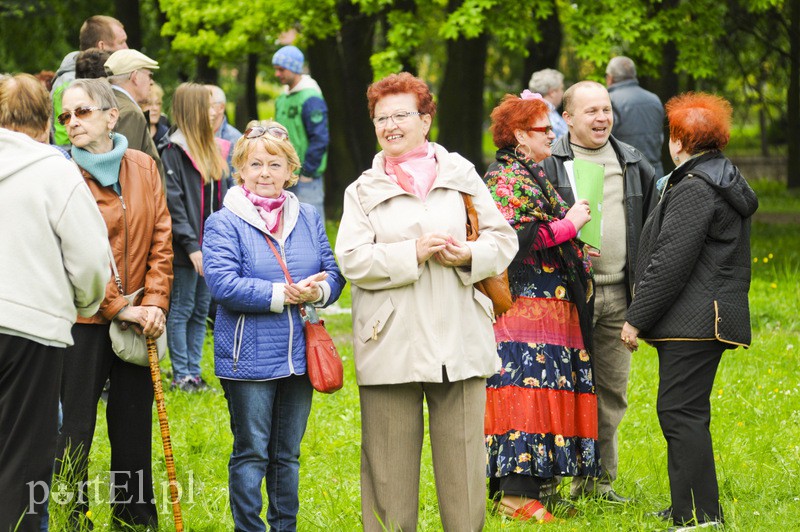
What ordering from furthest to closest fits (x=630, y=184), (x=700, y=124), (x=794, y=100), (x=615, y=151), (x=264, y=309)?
(x=794, y=100) → (x=615, y=151) → (x=630, y=184) → (x=700, y=124) → (x=264, y=309)

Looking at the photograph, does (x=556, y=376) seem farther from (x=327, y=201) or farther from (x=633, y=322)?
(x=327, y=201)

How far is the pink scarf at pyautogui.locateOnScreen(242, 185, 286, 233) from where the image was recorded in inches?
186

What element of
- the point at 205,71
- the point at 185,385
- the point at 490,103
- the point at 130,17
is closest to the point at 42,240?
the point at 185,385

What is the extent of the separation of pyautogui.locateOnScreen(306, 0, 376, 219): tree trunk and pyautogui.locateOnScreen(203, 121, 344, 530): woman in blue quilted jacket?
1363 cm

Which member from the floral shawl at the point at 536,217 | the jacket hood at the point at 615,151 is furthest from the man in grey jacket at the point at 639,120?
the floral shawl at the point at 536,217

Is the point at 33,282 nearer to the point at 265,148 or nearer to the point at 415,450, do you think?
the point at 265,148

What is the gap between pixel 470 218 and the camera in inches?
183

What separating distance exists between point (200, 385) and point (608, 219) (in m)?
3.62

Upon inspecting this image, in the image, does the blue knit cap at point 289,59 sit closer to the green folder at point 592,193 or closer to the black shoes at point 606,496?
the green folder at point 592,193

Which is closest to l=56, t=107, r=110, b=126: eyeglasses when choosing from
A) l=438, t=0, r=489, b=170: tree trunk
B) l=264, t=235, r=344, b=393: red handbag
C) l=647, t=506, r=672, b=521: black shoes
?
l=264, t=235, r=344, b=393: red handbag

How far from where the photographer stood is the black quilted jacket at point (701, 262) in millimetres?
4984

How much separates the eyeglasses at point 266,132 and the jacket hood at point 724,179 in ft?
6.08

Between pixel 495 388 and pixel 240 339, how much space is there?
1503 mm

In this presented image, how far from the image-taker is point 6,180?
4.09 m
